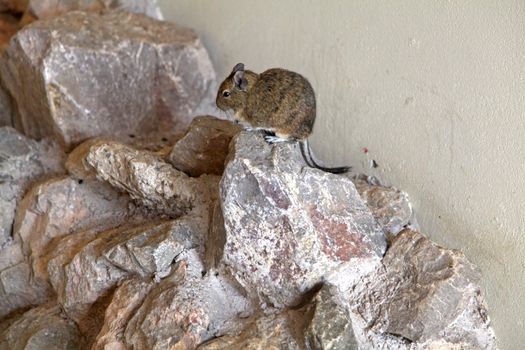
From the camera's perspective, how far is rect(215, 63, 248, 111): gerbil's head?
2.37m

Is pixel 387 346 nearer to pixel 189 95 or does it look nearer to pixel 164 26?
pixel 189 95

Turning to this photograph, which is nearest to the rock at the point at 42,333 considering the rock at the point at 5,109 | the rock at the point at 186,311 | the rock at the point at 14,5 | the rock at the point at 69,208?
the rock at the point at 69,208

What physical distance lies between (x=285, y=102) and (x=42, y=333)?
1.22m

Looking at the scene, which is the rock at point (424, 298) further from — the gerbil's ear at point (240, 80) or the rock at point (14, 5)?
the rock at point (14, 5)

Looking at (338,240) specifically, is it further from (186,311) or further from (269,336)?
(186,311)

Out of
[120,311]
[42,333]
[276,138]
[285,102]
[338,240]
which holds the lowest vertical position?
[42,333]

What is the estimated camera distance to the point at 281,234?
1986 mm

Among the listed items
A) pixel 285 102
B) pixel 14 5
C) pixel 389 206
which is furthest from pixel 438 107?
pixel 14 5

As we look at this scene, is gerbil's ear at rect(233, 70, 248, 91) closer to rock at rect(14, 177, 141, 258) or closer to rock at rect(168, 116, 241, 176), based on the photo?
rock at rect(168, 116, 241, 176)

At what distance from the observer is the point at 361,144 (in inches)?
102

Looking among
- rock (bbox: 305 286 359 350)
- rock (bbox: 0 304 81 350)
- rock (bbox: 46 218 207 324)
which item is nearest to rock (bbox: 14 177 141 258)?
rock (bbox: 46 218 207 324)

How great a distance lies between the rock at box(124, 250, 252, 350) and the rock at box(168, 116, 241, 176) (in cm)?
45

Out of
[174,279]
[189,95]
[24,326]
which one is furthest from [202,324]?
[189,95]

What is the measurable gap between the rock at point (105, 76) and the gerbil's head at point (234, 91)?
82 centimetres
